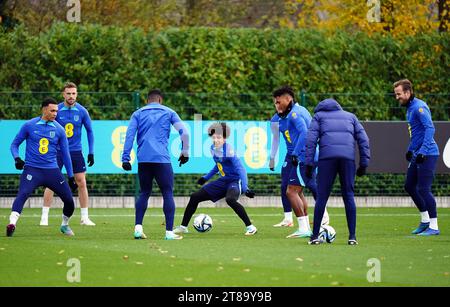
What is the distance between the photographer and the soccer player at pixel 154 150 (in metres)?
15.5

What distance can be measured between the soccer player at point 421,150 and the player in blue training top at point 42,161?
16.5 feet

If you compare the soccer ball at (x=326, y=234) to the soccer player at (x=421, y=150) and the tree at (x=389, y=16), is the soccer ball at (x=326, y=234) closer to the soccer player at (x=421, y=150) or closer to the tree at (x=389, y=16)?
the soccer player at (x=421, y=150)

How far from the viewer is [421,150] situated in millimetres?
16719

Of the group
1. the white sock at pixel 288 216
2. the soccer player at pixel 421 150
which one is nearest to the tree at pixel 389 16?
the white sock at pixel 288 216

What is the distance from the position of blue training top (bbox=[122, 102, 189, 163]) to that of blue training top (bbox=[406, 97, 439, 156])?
3589 mm

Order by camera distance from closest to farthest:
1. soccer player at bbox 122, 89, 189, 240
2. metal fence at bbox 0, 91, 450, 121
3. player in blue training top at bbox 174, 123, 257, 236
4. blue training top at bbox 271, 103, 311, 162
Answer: soccer player at bbox 122, 89, 189, 240 < blue training top at bbox 271, 103, 311, 162 < player in blue training top at bbox 174, 123, 257, 236 < metal fence at bbox 0, 91, 450, 121

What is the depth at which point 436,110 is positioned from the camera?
82.1ft

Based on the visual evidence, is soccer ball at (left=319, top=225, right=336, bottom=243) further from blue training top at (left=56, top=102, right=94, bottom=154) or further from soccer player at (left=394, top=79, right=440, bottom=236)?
blue training top at (left=56, top=102, right=94, bottom=154)

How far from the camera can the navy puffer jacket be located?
14.6m

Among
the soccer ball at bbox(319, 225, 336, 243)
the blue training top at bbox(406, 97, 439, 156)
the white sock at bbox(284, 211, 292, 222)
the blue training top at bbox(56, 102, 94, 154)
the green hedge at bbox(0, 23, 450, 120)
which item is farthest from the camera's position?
the green hedge at bbox(0, 23, 450, 120)

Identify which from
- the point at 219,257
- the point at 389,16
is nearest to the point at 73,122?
the point at 219,257

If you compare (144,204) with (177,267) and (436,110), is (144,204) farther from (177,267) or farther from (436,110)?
(436,110)

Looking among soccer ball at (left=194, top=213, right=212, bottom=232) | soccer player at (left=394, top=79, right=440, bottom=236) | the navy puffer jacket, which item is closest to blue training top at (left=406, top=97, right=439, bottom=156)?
soccer player at (left=394, top=79, right=440, bottom=236)

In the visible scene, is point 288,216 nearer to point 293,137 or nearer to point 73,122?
point 293,137
